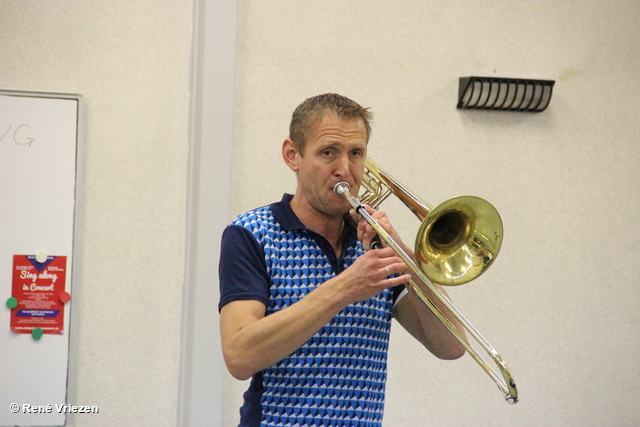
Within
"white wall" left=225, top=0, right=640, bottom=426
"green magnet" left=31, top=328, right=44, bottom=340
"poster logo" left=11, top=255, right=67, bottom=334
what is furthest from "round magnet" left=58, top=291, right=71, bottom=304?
"white wall" left=225, top=0, right=640, bottom=426

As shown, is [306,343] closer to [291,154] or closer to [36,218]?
[291,154]

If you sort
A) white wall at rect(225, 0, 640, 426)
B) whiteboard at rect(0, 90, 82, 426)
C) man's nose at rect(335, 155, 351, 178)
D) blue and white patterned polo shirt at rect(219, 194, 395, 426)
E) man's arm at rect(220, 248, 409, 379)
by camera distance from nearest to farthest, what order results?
man's arm at rect(220, 248, 409, 379) → blue and white patterned polo shirt at rect(219, 194, 395, 426) → man's nose at rect(335, 155, 351, 178) → whiteboard at rect(0, 90, 82, 426) → white wall at rect(225, 0, 640, 426)

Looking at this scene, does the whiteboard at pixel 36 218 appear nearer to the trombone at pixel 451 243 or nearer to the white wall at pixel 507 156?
the white wall at pixel 507 156

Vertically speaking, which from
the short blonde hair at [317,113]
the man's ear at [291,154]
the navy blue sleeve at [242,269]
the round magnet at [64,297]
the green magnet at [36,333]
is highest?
the short blonde hair at [317,113]

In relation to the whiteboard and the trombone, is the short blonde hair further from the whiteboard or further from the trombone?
the whiteboard

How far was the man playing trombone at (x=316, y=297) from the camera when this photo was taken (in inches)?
55.0

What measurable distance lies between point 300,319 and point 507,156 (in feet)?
5.94

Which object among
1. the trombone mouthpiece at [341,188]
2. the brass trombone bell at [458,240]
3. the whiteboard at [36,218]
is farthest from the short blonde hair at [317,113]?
the whiteboard at [36,218]

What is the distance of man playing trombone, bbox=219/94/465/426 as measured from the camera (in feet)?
4.58

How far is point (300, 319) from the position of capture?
138cm

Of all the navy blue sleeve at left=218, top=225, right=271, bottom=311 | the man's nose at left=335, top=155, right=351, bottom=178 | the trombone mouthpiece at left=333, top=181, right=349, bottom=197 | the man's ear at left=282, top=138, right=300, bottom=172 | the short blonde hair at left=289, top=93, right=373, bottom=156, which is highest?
the short blonde hair at left=289, top=93, right=373, bottom=156

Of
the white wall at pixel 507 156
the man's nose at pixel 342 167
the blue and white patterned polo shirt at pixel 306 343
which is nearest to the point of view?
the blue and white patterned polo shirt at pixel 306 343

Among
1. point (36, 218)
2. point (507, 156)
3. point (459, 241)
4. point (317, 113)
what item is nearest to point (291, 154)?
point (317, 113)

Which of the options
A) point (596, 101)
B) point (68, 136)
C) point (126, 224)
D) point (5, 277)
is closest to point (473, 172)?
point (596, 101)
